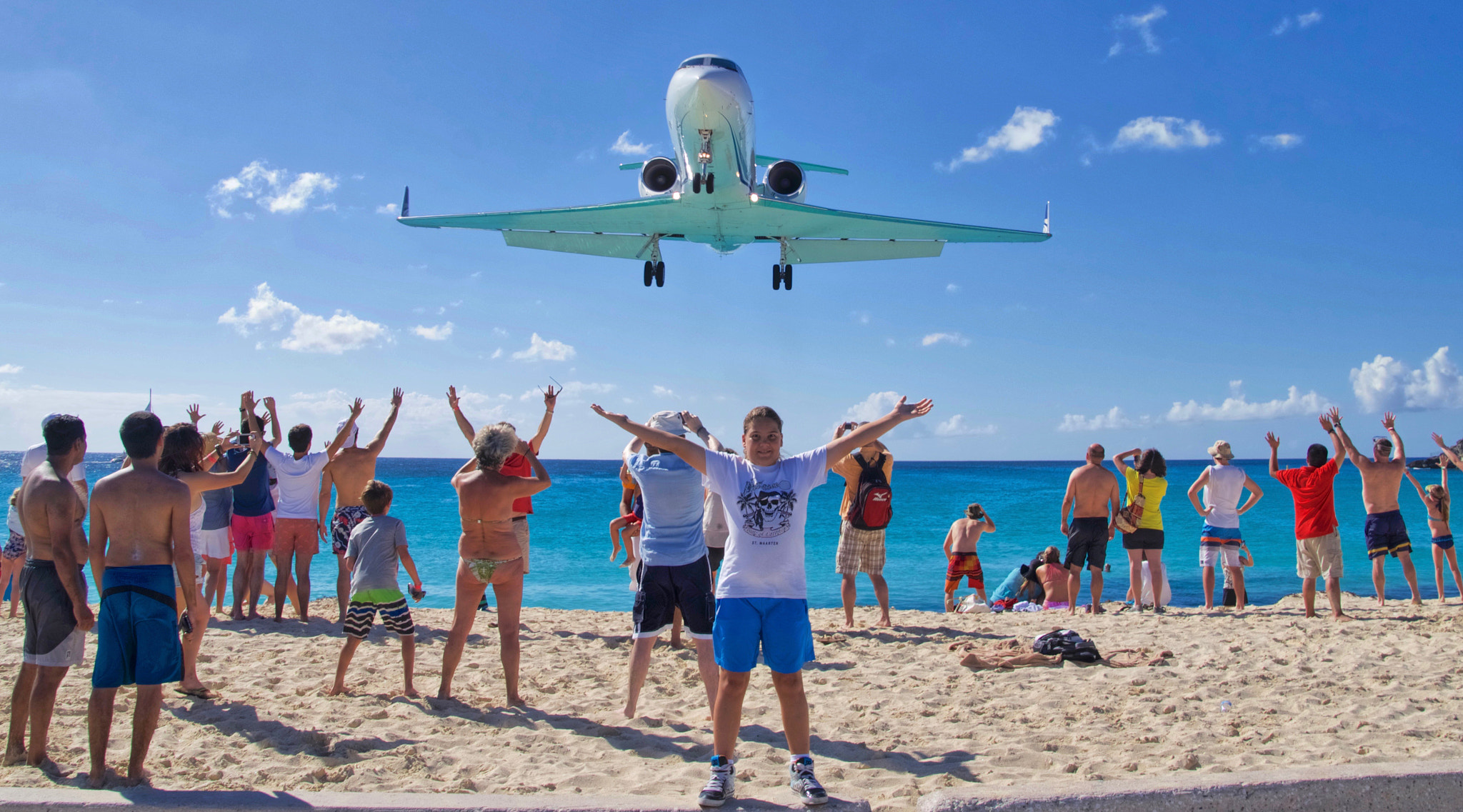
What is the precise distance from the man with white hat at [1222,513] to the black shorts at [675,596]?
584 cm

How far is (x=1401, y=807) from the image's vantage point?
2912 millimetres

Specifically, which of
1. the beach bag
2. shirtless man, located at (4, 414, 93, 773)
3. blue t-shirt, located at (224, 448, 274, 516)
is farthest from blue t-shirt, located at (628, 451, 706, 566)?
the beach bag

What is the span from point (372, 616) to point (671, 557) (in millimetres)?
1887

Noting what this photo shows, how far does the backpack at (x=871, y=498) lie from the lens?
664 centimetres

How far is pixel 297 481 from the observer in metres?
6.54

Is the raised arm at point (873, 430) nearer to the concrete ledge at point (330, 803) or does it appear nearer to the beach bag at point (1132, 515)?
the concrete ledge at point (330, 803)

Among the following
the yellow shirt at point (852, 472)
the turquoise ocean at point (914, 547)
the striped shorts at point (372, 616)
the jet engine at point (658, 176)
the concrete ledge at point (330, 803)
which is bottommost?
the turquoise ocean at point (914, 547)

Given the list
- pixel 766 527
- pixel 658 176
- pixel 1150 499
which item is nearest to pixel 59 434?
pixel 766 527

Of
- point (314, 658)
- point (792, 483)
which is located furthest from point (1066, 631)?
point (314, 658)

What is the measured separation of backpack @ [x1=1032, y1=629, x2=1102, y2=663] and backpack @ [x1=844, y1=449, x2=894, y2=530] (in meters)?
1.57

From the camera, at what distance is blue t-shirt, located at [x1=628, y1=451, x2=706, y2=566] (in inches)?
162

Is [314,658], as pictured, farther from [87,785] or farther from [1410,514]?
[1410,514]

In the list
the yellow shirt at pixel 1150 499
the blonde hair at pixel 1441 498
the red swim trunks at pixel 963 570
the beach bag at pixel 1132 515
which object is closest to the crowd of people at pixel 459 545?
the yellow shirt at pixel 1150 499

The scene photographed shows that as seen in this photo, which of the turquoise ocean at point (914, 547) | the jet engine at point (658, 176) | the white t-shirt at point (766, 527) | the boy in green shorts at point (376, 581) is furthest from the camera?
the turquoise ocean at point (914, 547)
